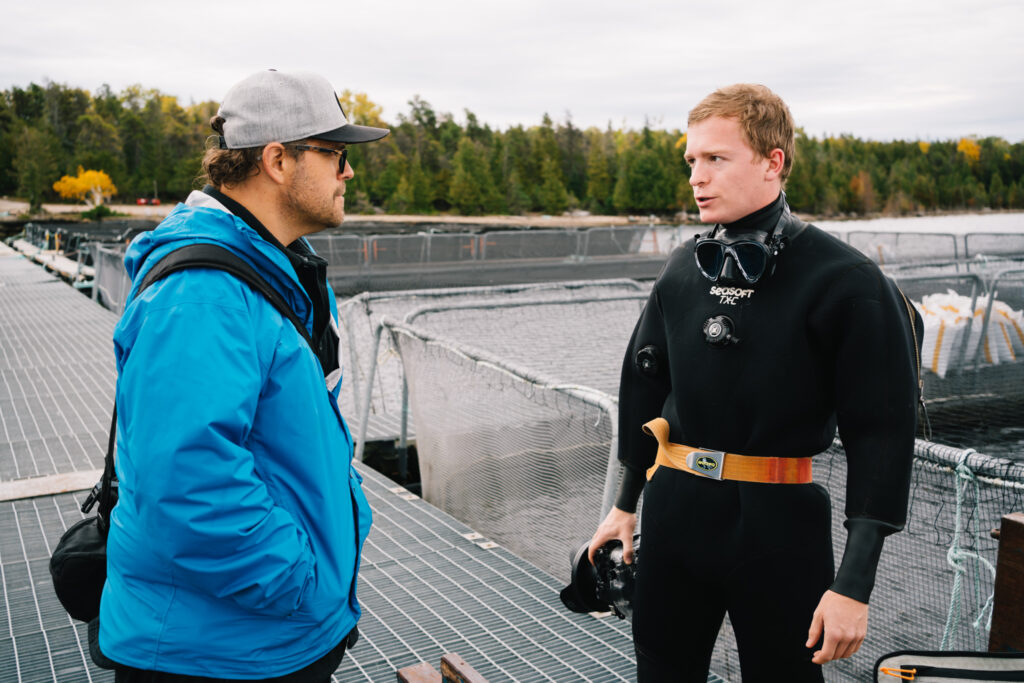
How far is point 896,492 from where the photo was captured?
177 centimetres

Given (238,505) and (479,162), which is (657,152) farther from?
(238,505)

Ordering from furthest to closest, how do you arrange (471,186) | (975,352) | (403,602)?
1. (471,186)
2. (975,352)
3. (403,602)

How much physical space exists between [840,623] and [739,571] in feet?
0.85

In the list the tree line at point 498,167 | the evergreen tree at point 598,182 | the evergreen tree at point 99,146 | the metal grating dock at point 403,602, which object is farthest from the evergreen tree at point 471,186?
the metal grating dock at point 403,602

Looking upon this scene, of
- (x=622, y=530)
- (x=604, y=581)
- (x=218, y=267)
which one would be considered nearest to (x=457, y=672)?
(x=604, y=581)

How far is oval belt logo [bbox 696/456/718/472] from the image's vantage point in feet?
6.46

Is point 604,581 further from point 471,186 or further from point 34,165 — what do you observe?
point 34,165

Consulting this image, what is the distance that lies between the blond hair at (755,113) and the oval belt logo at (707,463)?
75 centimetres

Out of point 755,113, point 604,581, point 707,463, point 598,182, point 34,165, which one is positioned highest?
point 598,182

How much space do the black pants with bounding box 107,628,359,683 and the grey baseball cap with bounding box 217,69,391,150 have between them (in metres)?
1.13

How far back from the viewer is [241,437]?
1.55 m

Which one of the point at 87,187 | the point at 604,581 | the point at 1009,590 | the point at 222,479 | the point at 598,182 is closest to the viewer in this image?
the point at 222,479

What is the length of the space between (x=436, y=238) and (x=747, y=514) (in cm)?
2802

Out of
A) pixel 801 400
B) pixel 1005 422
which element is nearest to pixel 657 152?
pixel 1005 422
